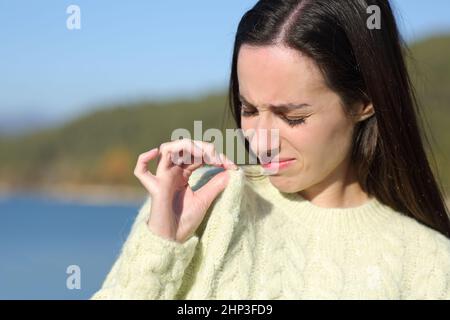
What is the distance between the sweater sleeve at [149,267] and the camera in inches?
62.7

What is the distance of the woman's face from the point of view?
5.57 ft

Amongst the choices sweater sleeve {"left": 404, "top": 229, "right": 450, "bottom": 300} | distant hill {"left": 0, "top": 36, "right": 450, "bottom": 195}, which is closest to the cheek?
sweater sleeve {"left": 404, "top": 229, "right": 450, "bottom": 300}

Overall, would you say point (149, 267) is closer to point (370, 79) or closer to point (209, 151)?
point (209, 151)

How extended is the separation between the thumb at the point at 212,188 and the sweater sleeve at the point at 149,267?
11 centimetres

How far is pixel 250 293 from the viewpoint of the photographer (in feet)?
5.70

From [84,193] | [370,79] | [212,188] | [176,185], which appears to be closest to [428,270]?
[370,79]

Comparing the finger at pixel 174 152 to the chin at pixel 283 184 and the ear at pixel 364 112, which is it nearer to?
the chin at pixel 283 184

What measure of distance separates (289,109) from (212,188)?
0.29 meters

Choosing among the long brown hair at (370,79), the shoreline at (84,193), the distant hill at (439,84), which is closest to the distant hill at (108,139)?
the distant hill at (439,84)

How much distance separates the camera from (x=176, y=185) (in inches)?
65.7

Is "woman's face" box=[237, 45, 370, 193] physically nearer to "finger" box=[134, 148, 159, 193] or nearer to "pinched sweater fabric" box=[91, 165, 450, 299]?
"pinched sweater fabric" box=[91, 165, 450, 299]

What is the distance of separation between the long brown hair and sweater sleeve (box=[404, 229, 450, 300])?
0.09 meters

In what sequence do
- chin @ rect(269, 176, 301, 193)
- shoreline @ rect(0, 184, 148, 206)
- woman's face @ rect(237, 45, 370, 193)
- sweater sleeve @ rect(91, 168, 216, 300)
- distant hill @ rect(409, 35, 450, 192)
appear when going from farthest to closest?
1. distant hill @ rect(409, 35, 450, 192)
2. shoreline @ rect(0, 184, 148, 206)
3. chin @ rect(269, 176, 301, 193)
4. woman's face @ rect(237, 45, 370, 193)
5. sweater sleeve @ rect(91, 168, 216, 300)
